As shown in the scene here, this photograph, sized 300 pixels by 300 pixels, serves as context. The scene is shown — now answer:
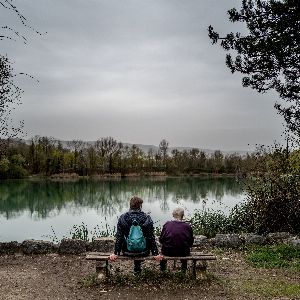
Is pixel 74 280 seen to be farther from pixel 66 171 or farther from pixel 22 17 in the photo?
pixel 66 171

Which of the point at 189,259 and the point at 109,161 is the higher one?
the point at 109,161

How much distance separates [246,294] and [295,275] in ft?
4.59

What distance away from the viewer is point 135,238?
624cm

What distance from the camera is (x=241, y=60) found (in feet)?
29.4

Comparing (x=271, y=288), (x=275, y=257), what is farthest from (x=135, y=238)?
(x=275, y=257)

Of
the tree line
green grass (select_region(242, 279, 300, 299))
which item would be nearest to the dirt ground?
green grass (select_region(242, 279, 300, 299))

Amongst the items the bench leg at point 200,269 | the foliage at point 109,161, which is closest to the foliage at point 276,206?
the bench leg at point 200,269

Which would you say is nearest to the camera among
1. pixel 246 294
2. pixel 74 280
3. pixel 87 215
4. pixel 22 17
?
pixel 22 17

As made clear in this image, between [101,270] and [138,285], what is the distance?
0.64m

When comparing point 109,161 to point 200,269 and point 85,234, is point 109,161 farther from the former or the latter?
point 200,269

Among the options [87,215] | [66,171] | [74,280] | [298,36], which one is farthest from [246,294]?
[66,171]

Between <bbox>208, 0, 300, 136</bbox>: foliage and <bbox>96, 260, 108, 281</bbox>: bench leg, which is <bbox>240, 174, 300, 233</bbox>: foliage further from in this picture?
<bbox>96, 260, 108, 281</bbox>: bench leg

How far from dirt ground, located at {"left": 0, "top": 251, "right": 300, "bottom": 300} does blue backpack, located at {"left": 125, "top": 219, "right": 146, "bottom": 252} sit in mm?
549

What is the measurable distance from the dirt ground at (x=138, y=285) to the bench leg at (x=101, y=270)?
0.12m
